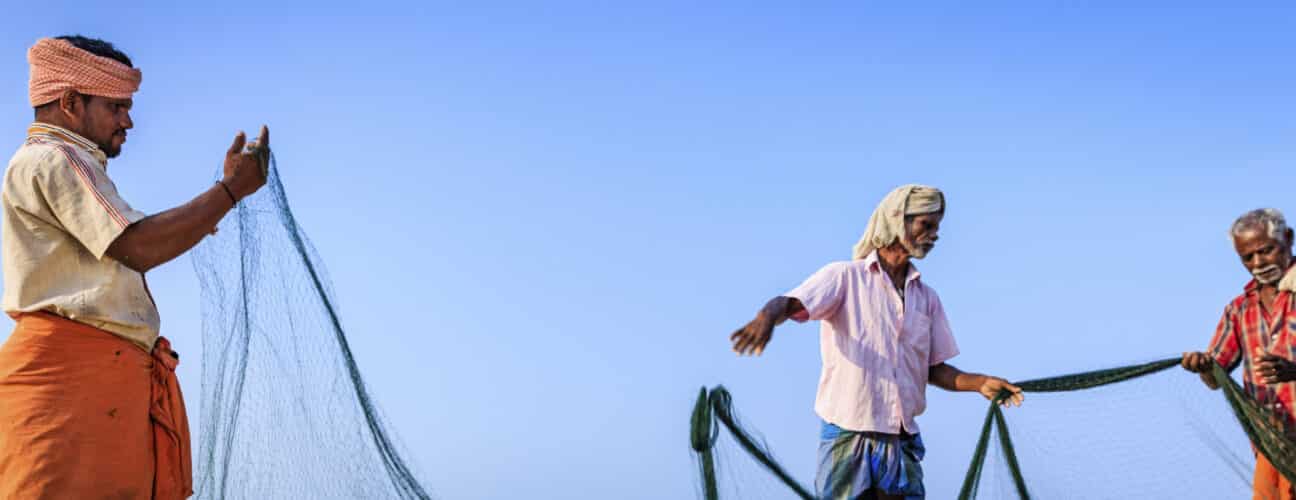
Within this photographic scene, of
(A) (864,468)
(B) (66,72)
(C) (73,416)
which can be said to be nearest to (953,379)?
(A) (864,468)

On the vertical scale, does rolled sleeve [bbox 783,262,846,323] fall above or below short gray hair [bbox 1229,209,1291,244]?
below

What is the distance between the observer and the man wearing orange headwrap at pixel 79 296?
3.78 m

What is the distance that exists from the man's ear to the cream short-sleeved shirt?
0.14m

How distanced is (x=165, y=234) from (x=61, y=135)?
19.7 inches

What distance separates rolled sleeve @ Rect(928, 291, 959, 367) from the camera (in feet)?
19.3

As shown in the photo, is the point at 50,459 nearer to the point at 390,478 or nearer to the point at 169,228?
the point at 169,228

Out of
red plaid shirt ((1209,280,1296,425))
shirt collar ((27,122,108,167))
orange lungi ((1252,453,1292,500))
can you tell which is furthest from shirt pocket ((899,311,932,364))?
shirt collar ((27,122,108,167))

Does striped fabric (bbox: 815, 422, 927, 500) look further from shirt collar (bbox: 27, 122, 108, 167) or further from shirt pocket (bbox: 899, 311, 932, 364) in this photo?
shirt collar (bbox: 27, 122, 108, 167)

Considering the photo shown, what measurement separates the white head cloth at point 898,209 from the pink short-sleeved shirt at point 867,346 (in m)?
0.10

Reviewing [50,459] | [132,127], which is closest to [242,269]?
[132,127]

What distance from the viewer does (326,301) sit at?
482cm

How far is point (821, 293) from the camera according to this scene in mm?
5496

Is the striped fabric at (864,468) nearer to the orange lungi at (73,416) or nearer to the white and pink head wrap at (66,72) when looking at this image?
the orange lungi at (73,416)

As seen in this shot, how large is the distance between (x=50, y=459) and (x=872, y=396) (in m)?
3.15
